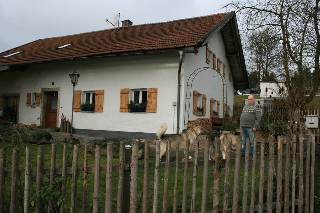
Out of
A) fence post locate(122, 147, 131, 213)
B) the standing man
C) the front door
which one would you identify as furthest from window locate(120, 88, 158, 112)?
fence post locate(122, 147, 131, 213)

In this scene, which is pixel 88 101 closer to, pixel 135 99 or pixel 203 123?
pixel 135 99

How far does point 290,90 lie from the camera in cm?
485

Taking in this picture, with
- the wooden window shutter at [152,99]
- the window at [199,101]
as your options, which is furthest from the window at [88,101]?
the window at [199,101]

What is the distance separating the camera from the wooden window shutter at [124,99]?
506 inches

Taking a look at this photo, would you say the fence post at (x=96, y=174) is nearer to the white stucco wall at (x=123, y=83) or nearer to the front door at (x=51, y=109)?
the white stucco wall at (x=123, y=83)

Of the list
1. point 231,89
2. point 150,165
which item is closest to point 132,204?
point 150,165

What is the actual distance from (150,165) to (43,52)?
50.0ft

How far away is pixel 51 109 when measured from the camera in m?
15.6

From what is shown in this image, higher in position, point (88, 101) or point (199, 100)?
point (199, 100)

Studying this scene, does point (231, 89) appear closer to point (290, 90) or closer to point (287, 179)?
point (290, 90)

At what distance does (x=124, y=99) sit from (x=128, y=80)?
86 cm

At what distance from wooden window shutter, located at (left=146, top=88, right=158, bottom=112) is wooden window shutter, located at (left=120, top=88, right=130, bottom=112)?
1.06 metres

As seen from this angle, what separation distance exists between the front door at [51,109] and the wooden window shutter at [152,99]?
5.92 metres

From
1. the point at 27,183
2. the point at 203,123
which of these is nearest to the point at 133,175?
the point at 27,183
